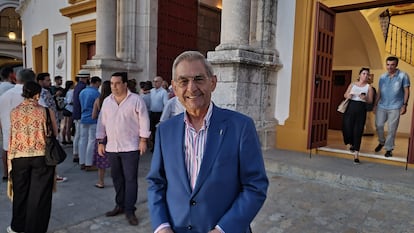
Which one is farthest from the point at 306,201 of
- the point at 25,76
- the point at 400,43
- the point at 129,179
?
the point at 400,43

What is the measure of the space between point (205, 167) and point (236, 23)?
4.88 metres

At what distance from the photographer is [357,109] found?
217 inches

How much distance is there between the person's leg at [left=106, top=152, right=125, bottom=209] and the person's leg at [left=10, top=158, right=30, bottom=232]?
0.85 m

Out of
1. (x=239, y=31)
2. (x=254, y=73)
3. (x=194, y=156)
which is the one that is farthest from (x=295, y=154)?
(x=194, y=156)

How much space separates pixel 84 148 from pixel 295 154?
3.73m

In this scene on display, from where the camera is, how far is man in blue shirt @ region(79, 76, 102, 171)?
5629 millimetres

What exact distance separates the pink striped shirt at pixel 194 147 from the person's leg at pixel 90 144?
14.1 feet

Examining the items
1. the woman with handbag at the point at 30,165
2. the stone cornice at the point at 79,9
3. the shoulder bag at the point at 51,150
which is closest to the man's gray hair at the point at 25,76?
the woman with handbag at the point at 30,165

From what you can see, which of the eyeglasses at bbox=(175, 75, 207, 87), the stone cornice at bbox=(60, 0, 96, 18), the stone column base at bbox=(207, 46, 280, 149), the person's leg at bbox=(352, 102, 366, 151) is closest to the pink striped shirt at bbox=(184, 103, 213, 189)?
the eyeglasses at bbox=(175, 75, 207, 87)

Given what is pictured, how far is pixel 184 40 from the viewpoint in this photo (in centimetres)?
966

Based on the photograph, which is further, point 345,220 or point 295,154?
point 295,154

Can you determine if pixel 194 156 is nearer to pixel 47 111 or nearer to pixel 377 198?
pixel 47 111

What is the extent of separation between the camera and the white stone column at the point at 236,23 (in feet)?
19.9

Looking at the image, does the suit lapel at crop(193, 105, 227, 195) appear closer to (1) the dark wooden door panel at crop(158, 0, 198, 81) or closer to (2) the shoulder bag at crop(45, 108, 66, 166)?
(2) the shoulder bag at crop(45, 108, 66, 166)
